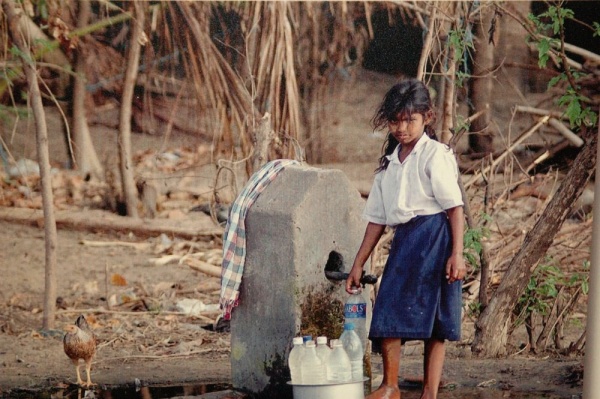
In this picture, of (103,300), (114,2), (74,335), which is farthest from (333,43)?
(74,335)

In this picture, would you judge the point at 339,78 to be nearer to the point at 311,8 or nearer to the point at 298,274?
the point at 311,8

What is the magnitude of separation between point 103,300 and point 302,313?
10.7ft

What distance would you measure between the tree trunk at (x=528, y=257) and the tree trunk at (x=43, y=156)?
2.83m

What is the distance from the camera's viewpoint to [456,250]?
512cm

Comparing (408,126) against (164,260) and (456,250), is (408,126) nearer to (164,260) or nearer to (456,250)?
(456,250)

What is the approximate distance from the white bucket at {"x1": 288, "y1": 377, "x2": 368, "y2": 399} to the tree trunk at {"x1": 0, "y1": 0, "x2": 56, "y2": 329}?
275 centimetres

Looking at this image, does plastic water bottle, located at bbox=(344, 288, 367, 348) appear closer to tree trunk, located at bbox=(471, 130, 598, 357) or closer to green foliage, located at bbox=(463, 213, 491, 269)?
green foliage, located at bbox=(463, 213, 491, 269)

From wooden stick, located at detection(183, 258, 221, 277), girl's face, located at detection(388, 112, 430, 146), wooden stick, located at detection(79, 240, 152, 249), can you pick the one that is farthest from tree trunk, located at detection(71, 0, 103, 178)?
girl's face, located at detection(388, 112, 430, 146)

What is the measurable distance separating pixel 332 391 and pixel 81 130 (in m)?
5.26

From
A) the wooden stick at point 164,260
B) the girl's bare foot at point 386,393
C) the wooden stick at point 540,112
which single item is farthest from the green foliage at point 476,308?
the wooden stick at point 164,260

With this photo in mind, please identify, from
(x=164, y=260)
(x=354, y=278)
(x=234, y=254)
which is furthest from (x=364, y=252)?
(x=164, y=260)

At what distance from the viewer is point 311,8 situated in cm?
891

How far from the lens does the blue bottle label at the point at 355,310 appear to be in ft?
17.9

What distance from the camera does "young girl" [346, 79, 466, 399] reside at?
5168 millimetres
